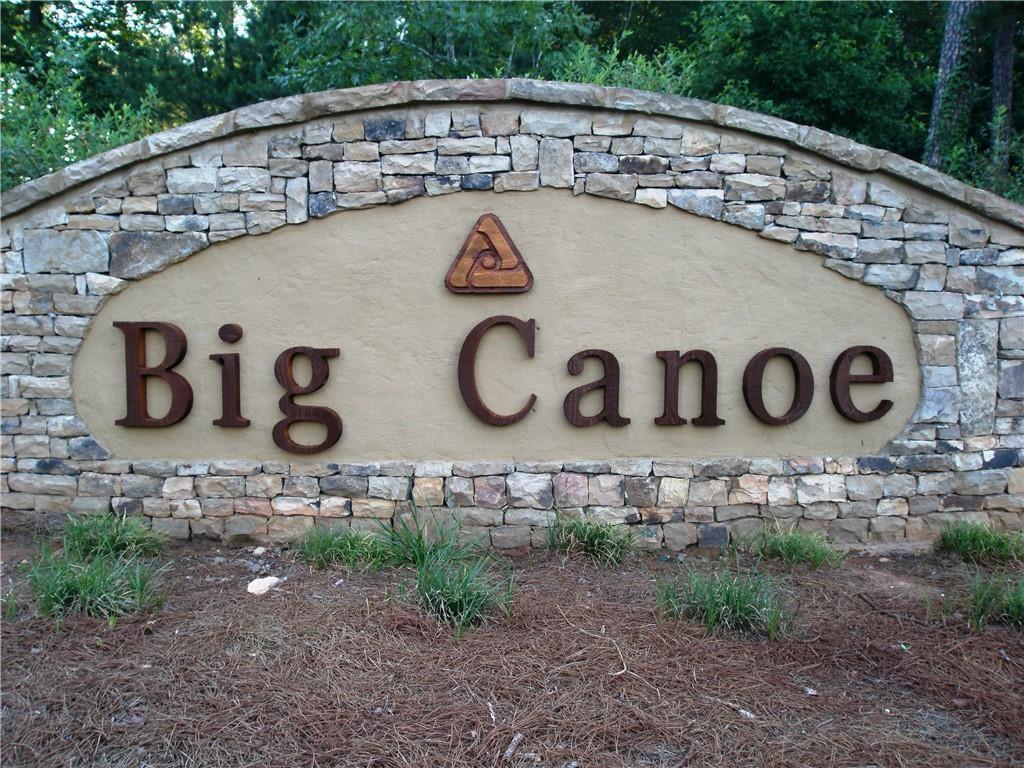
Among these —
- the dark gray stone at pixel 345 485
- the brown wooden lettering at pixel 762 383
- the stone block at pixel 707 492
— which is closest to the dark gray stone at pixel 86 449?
the dark gray stone at pixel 345 485

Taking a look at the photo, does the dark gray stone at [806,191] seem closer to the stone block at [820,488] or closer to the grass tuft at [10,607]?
the stone block at [820,488]

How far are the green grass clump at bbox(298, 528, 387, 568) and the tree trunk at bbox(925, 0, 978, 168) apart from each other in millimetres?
9481

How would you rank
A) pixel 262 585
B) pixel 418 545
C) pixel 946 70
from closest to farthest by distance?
pixel 262 585 → pixel 418 545 → pixel 946 70

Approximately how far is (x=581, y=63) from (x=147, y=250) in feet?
16.7

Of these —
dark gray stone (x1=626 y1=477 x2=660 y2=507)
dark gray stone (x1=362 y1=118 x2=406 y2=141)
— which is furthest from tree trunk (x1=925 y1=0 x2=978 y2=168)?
dark gray stone (x1=362 y1=118 x2=406 y2=141)

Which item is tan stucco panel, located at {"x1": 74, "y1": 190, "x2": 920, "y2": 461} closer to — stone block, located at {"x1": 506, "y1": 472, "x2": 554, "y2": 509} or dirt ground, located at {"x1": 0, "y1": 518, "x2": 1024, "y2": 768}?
stone block, located at {"x1": 506, "y1": 472, "x2": 554, "y2": 509}

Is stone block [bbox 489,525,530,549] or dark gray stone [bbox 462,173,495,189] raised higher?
dark gray stone [bbox 462,173,495,189]

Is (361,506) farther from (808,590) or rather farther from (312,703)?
(808,590)

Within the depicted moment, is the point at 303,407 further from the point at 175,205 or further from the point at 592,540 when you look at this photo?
the point at 592,540

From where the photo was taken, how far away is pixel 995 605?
4285 millimetres

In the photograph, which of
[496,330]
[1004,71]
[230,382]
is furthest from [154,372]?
[1004,71]

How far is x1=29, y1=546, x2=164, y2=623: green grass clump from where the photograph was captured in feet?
13.6

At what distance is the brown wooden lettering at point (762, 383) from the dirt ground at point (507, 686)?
1.32m

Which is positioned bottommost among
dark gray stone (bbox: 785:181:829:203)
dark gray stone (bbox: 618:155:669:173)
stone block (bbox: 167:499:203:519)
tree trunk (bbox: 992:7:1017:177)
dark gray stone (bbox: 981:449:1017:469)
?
stone block (bbox: 167:499:203:519)
